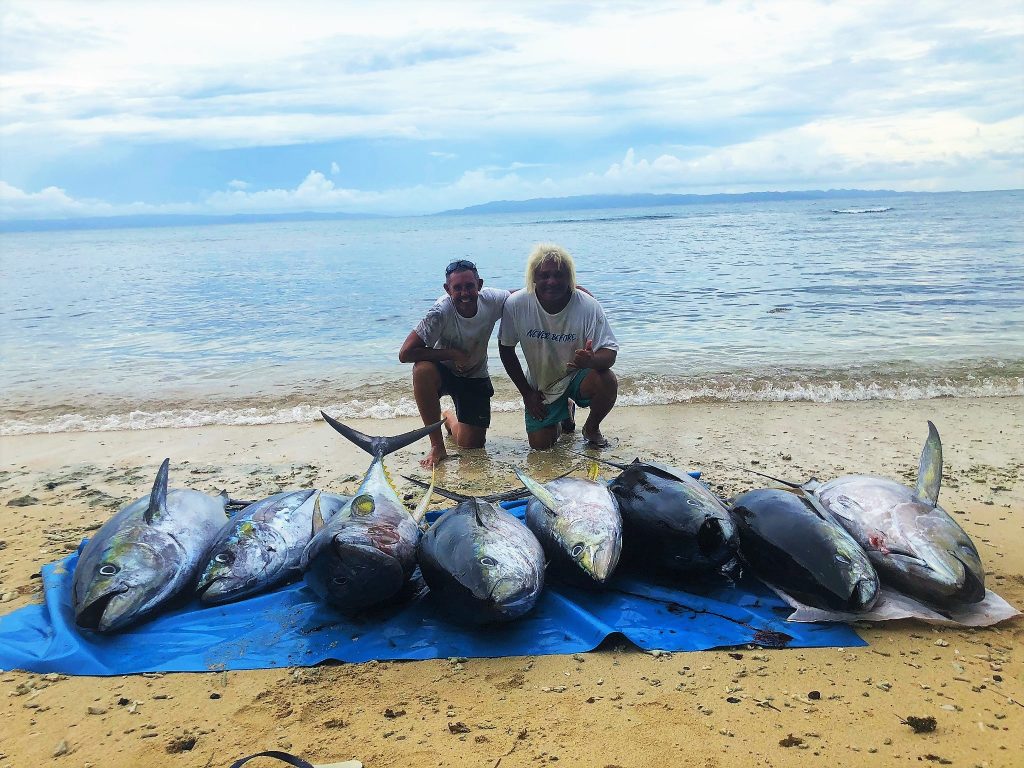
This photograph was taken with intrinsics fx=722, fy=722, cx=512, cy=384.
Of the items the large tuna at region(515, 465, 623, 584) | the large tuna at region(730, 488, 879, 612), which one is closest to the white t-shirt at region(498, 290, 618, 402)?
the large tuna at region(515, 465, 623, 584)

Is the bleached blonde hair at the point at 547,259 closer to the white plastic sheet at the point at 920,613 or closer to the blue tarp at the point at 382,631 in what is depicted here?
the blue tarp at the point at 382,631

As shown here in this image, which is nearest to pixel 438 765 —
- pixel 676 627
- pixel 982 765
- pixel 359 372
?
pixel 676 627

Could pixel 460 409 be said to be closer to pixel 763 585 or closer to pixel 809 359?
pixel 763 585

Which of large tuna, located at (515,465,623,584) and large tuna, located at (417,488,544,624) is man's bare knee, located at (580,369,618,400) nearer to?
large tuna, located at (515,465,623,584)

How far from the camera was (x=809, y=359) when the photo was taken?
9789mm

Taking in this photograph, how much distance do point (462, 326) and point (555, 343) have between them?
0.79 m

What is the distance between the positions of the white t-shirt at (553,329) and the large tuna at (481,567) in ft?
8.61

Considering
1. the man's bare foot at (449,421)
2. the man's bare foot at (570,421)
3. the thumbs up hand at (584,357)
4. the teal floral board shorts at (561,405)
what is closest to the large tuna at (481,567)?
the thumbs up hand at (584,357)

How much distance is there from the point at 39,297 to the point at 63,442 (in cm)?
1886

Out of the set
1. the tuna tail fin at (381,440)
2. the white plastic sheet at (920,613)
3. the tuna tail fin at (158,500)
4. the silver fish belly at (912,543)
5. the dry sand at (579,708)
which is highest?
the tuna tail fin at (381,440)

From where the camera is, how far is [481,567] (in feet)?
10.7

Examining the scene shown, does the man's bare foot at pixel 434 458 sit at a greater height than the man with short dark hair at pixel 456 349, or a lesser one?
lesser

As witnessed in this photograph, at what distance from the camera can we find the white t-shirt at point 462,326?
237 inches

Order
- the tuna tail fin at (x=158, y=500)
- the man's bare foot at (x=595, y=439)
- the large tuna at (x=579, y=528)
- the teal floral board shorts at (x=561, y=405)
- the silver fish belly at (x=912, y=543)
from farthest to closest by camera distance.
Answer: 1. the man's bare foot at (x=595, y=439)
2. the teal floral board shorts at (x=561, y=405)
3. the tuna tail fin at (x=158, y=500)
4. the large tuna at (x=579, y=528)
5. the silver fish belly at (x=912, y=543)
